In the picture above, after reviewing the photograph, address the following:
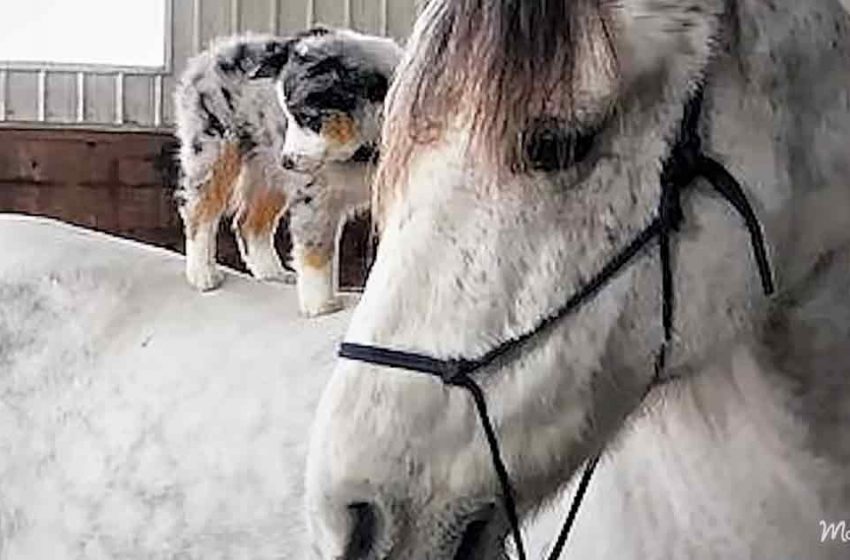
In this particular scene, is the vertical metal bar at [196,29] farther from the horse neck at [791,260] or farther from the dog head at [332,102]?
the horse neck at [791,260]

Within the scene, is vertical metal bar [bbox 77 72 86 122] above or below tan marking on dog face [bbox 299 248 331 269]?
below

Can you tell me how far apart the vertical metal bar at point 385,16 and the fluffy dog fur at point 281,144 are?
8.77 feet

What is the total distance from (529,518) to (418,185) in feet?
0.76

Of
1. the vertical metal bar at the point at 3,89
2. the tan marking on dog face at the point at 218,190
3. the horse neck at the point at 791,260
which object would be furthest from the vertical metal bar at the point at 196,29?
the horse neck at the point at 791,260

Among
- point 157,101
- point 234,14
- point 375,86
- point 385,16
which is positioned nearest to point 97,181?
point 157,101

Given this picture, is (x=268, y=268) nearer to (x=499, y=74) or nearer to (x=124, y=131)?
(x=499, y=74)

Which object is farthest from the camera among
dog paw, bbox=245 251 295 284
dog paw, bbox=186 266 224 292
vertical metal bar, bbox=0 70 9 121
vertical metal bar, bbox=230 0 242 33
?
vertical metal bar, bbox=230 0 242 33

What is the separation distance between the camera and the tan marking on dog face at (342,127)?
208 centimetres

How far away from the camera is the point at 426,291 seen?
3.94 feet

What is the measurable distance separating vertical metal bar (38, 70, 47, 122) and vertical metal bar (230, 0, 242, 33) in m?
0.49

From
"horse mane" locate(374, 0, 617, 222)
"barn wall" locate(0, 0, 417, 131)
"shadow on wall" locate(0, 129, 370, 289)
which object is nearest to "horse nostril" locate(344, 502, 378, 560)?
"horse mane" locate(374, 0, 617, 222)

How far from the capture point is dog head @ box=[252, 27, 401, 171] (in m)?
2.08

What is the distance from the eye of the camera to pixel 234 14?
4.95m

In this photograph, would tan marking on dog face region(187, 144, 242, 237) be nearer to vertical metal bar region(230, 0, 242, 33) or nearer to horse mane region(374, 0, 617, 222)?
horse mane region(374, 0, 617, 222)
